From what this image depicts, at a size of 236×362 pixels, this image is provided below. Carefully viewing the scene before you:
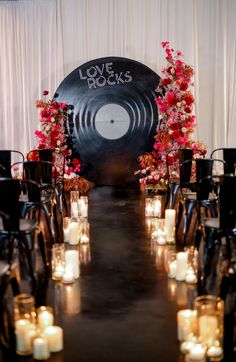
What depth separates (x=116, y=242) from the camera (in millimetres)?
4680

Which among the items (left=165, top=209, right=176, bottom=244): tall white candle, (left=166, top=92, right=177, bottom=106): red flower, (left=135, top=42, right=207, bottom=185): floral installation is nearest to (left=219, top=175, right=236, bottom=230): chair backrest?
(left=165, top=209, right=176, bottom=244): tall white candle

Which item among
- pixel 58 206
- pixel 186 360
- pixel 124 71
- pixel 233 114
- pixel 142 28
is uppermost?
pixel 142 28

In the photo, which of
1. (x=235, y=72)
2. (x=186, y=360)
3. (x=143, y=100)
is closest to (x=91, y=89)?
(x=143, y=100)

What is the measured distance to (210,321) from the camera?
2527mm

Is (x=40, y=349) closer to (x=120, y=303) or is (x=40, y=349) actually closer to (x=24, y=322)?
(x=24, y=322)

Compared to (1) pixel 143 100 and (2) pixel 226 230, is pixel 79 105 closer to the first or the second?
(1) pixel 143 100

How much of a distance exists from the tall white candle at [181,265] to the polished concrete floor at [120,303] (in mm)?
52

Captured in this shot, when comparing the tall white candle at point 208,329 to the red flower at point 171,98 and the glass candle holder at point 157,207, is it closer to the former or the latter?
the glass candle holder at point 157,207

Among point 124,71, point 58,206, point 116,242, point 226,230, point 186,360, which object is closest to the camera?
point 186,360

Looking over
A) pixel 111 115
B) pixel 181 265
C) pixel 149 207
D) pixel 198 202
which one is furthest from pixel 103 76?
pixel 181 265

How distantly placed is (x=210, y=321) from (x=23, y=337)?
0.95 meters

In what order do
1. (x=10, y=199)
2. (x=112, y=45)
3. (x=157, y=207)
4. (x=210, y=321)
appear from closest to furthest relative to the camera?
(x=210, y=321)
(x=10, y=199)
(x=157, y=207)
(x=112, y=45)

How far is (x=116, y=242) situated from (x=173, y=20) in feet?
14.4

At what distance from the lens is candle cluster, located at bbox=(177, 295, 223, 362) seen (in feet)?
8.30
